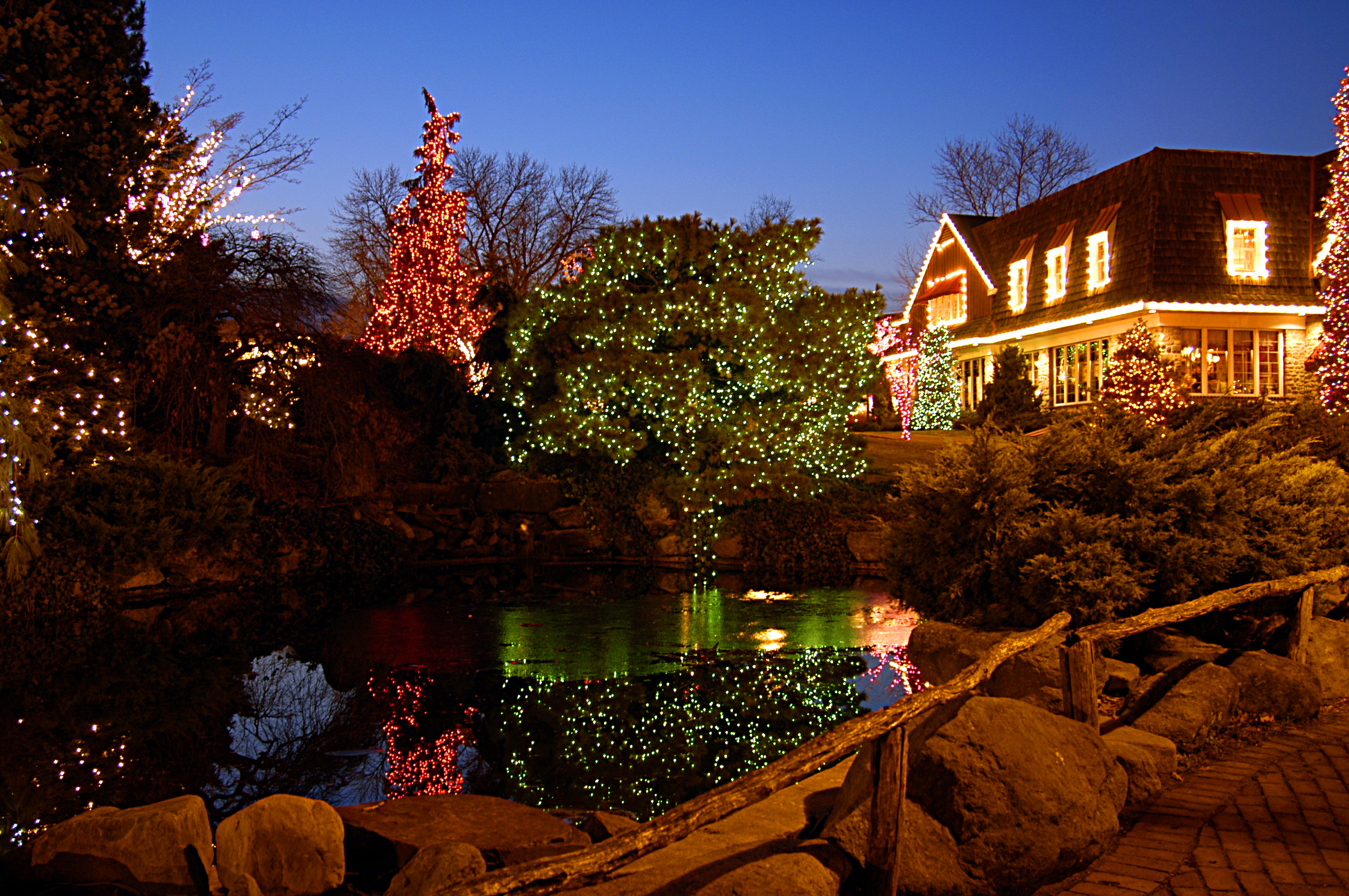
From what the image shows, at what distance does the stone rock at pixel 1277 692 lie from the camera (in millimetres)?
5617

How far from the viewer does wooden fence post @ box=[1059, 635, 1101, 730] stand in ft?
15.5

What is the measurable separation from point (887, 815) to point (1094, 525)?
360 cm

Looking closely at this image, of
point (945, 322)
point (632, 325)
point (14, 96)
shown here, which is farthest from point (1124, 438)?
point (945, 322)

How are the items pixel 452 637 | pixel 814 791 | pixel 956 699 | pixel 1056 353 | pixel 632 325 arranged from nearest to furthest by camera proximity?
pixel 956 699
pixel 814 791
pixel 452 637
pixel 632 325
pixel 1056 353

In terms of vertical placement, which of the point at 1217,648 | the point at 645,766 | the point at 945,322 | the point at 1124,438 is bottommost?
the point at 645,766

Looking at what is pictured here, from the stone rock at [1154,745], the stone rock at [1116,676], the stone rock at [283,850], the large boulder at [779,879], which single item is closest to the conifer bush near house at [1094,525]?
the stone rock at [1116,676]

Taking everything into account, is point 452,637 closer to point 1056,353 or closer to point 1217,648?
point 1217,648

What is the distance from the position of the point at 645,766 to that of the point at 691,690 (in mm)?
1902

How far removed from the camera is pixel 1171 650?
625 cm

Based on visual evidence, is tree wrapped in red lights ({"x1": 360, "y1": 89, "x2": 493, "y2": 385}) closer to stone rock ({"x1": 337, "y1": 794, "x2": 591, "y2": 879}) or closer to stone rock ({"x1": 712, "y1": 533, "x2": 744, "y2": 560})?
stone rock ({"x1": 712, "y1": 533, "x2": 744, "y2": 560})

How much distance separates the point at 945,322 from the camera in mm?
30844

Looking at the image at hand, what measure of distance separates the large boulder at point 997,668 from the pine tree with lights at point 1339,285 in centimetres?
1466

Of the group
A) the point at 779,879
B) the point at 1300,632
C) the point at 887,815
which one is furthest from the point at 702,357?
the point at 779,879

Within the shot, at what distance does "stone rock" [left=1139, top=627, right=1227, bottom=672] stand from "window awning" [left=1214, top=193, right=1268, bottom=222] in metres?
18.4
